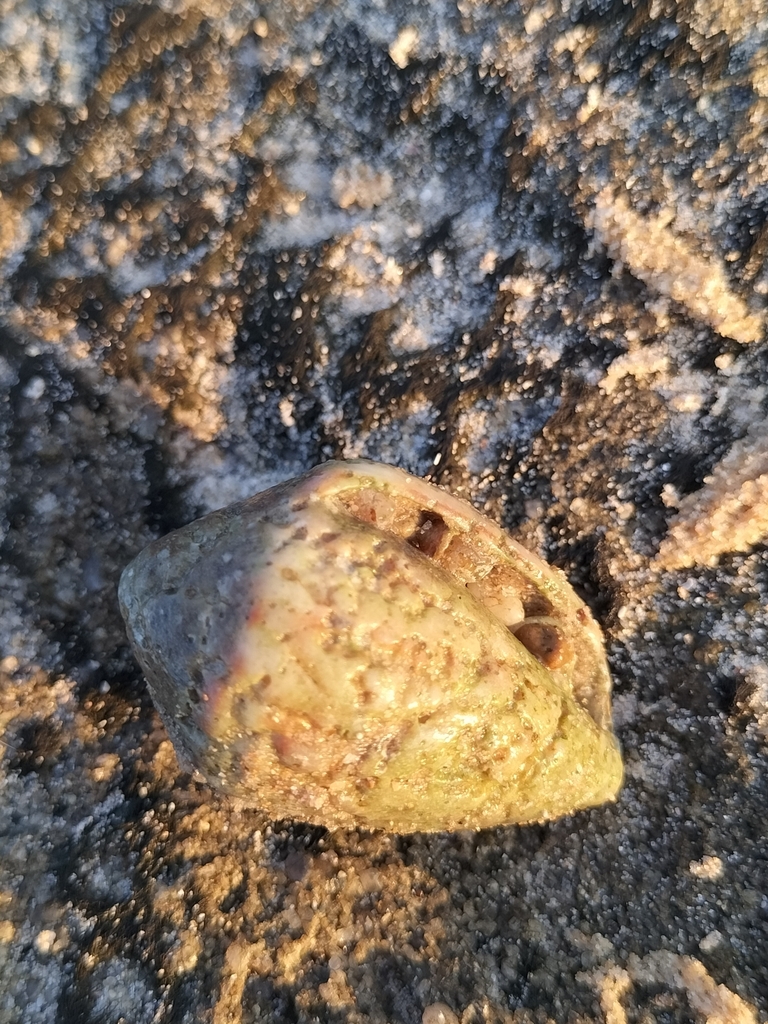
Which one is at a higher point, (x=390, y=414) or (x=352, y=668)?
(x=390, y=414)

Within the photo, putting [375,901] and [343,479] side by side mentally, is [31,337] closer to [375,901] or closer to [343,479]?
[343,479]

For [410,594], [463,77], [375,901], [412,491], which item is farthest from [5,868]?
[463,77]

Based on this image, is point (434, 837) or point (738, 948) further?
point (434, 837)

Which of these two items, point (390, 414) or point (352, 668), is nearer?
point (352, 668)

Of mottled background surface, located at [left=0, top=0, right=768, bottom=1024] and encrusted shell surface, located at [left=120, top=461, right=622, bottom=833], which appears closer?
encrusted shell surface, located at [left=120, top=461, right=622, bottom=833]
